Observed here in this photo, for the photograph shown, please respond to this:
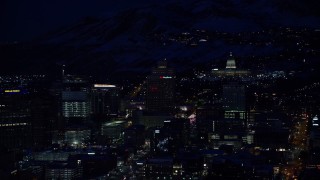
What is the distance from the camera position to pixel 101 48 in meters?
36.1

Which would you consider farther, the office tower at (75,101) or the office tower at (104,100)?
the office tower at (104,100)

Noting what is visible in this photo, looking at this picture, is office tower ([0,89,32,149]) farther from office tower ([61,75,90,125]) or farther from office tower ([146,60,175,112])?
office tower ([146,60,175,112])

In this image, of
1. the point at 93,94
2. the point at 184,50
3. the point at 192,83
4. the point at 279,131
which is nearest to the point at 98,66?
the point at 192,83

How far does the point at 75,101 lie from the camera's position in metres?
23.3

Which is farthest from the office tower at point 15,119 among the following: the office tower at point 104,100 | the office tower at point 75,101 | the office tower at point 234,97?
the office tower at point 234,97

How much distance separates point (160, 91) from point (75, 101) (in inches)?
132

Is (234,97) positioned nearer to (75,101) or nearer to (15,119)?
(75,101)

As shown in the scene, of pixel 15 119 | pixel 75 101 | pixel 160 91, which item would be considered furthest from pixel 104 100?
pixel 15 119

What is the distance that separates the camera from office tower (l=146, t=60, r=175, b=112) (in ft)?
79.3

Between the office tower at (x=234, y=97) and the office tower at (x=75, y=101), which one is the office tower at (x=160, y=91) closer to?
the office tower at (x=234, y=97)

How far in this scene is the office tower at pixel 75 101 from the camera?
866 inches

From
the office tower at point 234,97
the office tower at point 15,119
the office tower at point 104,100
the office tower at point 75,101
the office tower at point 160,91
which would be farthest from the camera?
the office tower at point 160,91

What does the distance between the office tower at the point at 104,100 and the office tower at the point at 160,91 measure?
1.13 metres

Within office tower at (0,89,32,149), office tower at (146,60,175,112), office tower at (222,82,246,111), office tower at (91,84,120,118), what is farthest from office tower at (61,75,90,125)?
office tower at (222,82,246,111)
